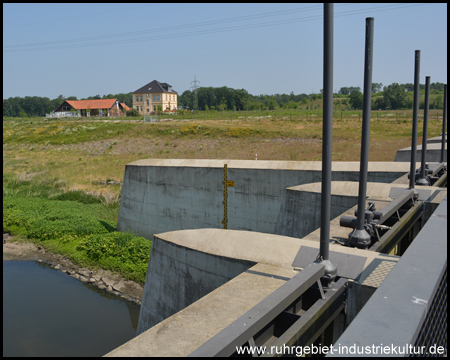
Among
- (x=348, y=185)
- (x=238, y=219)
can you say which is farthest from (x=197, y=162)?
(x=348, y=185)

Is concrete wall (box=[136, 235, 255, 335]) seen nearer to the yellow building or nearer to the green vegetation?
the green vegetation

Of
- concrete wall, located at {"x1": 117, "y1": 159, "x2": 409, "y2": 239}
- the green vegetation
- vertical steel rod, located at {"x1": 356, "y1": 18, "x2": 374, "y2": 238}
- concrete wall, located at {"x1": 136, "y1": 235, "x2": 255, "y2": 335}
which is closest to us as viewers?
vertical steel rod, located at {"x1": 356, "y1": 18, "x2": 374, "y2": 238}

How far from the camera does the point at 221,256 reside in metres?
5.82

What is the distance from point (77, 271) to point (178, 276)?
10.0 meters

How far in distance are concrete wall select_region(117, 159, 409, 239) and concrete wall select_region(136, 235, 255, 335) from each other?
581 cm

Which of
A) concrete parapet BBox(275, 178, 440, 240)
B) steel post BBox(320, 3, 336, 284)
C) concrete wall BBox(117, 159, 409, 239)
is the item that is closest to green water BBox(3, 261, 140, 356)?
concrete wall BBox(117, 159, 409, 239)

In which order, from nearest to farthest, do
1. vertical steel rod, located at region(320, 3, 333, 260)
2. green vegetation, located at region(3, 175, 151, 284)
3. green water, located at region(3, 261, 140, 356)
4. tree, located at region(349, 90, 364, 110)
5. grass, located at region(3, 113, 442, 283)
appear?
vertical steel rod, located at region(320, 3, 333, 260), green water, located at region(3, 261, 140, 356), green vegetation, located at region(3, 175, 151, 284), grass, located at region(3, 113, 442, 283), tree, located at region(349, 90, 364, 110)

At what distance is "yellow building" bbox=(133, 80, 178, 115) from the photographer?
3784 inches

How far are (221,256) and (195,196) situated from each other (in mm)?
9457

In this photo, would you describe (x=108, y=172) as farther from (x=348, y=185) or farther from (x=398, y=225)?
(x=398, y=225)

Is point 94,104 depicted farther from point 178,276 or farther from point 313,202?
point 178,276

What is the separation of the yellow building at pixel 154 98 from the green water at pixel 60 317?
270 feet

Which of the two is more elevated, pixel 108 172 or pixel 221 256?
pixel 221 256

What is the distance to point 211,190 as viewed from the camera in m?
14.8
